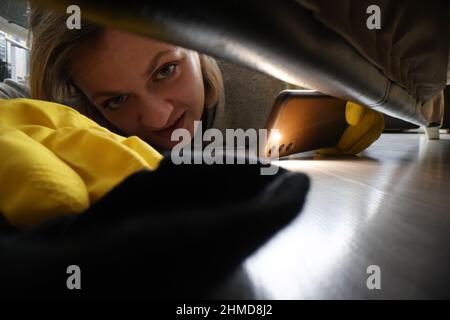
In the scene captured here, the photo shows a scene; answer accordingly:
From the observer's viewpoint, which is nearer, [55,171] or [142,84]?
[55,171]

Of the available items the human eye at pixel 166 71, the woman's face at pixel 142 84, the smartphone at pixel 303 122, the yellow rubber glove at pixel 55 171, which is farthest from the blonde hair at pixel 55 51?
the yellow rubber glove at pixel 55 171

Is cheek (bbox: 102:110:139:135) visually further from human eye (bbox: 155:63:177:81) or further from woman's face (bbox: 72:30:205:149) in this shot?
human eye (bbox: 155:63:177:81)

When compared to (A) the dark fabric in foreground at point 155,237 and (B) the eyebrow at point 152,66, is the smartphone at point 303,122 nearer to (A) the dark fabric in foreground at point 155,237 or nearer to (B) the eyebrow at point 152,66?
(B) the eyebrow at point 152,66

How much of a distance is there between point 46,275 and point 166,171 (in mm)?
76

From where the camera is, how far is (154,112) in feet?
3.00

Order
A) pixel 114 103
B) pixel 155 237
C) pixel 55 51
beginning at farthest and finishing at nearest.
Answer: pixel 114 103 < pixel 55 51 < pixel 155 237

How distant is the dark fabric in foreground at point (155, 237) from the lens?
151mm

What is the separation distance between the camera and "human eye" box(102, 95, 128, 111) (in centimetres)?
93

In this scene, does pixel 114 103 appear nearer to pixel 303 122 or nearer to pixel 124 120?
pixel 124 120

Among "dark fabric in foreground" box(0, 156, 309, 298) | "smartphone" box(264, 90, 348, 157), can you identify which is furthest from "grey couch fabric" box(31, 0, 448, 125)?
"smartphone" box(264, 90, 348, 157)

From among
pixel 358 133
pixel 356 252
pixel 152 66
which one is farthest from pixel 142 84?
pixel 356 252

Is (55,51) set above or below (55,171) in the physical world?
above

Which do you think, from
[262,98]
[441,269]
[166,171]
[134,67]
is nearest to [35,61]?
[134,67]

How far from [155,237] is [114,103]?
0.87 metres
